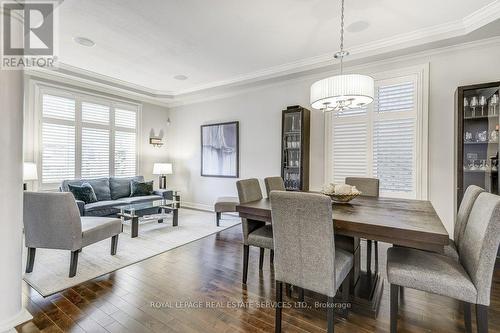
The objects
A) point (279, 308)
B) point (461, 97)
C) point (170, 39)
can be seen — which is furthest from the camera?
point (170, 39)

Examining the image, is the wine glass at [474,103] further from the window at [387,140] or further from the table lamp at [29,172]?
the table lamp at [29,172]

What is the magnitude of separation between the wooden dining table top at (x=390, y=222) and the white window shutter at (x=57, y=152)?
14.1 ft

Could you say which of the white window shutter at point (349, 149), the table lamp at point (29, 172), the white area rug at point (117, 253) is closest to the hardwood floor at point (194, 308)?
the white area rug at point (117, 253)

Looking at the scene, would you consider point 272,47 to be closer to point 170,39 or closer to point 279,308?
point 170,39

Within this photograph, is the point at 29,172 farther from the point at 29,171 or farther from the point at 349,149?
the point at 349,149

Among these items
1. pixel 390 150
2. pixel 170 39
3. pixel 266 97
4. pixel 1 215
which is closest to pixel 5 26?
pixel 1 215

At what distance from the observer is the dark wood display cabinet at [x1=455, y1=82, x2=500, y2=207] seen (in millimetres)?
2977

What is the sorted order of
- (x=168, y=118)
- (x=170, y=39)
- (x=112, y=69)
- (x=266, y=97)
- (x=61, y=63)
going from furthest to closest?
(x=168, y=118) < (x=266, y=97) < (x=112, y=69) < (x=61, y=63) < (x=170, y=39)

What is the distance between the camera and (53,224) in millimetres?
2559

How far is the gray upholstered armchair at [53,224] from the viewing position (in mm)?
2525

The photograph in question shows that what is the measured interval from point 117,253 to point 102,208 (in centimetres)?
151

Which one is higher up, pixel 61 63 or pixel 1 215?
pixel 61 63

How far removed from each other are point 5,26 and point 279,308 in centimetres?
288

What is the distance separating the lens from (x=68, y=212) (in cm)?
254
